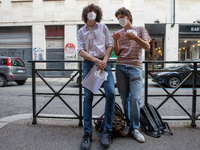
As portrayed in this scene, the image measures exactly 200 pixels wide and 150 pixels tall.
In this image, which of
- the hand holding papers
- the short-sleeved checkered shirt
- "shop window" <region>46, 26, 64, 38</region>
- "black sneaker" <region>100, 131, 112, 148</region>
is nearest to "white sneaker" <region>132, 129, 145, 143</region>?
"black sneaker" <region>100, 131, 112, 148</region>

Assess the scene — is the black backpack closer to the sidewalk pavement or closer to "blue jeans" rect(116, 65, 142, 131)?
the sidewalk pavement

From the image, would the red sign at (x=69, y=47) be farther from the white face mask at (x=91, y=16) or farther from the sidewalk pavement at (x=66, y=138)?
the white face mask at (x=91, y=16)

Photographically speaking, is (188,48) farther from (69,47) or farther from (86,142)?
(86,142)

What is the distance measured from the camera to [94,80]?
2383 millimetres

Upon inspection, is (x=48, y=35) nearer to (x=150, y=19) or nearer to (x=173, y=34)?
(x=150, y=19)

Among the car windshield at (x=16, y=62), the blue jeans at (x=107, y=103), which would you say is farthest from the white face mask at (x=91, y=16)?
the car windshield at (x=16, y=62)

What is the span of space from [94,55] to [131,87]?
0.72 metres

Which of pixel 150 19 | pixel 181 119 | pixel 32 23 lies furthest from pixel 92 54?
pixel 32 23

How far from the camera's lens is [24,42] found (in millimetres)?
14375

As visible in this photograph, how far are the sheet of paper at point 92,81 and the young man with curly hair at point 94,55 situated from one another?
7 centimetres

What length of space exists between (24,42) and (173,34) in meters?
12.3

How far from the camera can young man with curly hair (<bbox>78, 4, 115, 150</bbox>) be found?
2346mm

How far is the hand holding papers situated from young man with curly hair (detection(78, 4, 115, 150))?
0.22 feet

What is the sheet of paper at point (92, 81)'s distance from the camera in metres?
2.38
